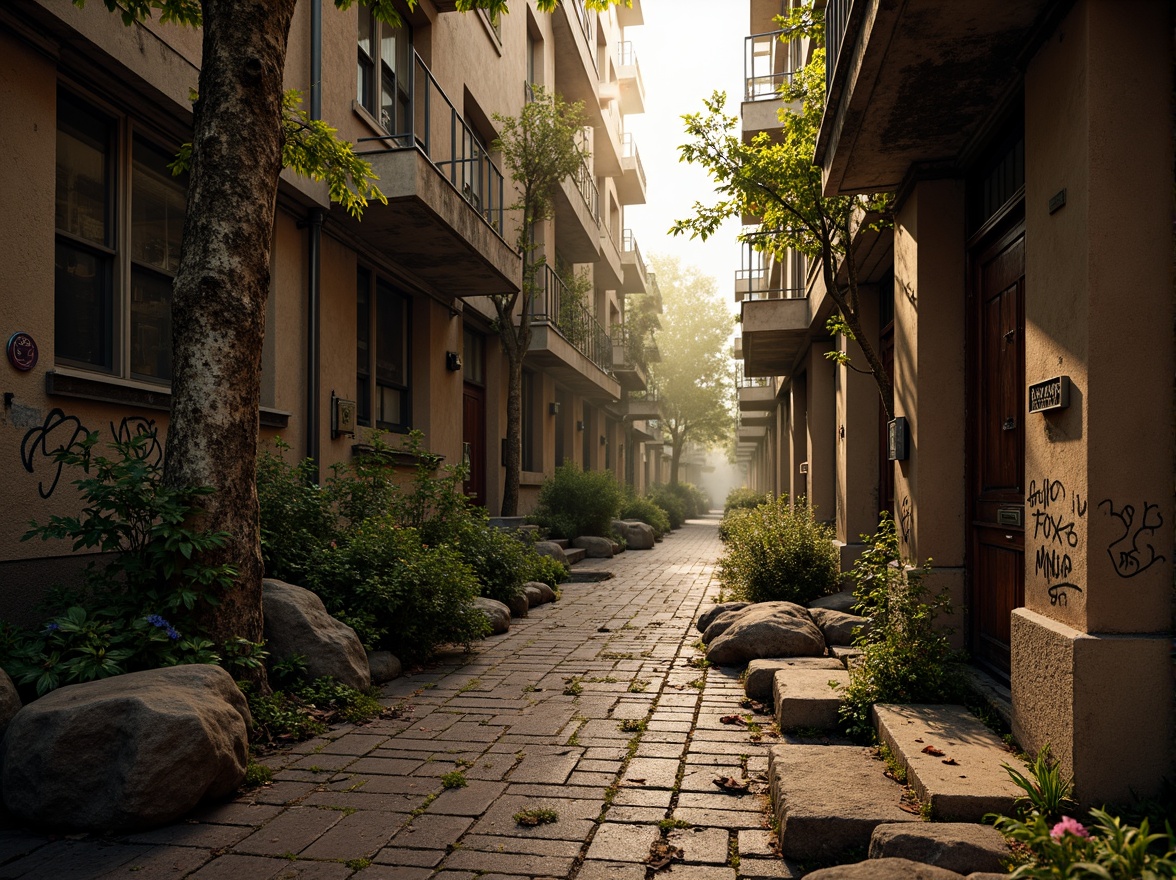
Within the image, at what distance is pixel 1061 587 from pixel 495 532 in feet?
21.2

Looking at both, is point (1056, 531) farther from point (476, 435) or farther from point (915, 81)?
point (476, 435)

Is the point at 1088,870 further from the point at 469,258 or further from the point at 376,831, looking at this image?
the point at 469,258

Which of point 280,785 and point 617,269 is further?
point 617,269

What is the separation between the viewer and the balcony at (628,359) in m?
26.7

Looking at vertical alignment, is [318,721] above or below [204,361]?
below

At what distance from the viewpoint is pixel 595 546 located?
634 inches

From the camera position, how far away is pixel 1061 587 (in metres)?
3.68

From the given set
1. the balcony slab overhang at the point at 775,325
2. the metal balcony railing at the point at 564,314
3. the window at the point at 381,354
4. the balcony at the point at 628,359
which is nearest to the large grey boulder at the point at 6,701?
the window at the point at 381,354

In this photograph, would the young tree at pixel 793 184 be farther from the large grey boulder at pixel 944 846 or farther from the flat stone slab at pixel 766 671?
the large grey boulder at pixel 944 846

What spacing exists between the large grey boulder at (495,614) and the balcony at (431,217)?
4122mm

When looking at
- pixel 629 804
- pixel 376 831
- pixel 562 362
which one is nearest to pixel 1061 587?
pixel 629 804

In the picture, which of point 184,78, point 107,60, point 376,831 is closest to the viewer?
point 376,831

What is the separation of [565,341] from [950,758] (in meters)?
14.5

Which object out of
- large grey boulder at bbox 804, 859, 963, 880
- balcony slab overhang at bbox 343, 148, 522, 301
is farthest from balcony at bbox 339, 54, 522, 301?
large grey boulder at bbox 804, 859, 963, 880
